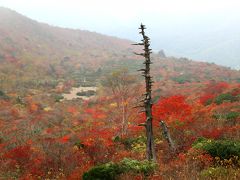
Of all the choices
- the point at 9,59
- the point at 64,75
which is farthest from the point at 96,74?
the point at 9,59

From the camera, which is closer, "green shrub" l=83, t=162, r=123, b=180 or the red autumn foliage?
"green shrub" l=83, t=162, r=123, b=180

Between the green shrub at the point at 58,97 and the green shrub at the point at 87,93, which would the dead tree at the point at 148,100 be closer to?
the green shrub at the point at 58,97

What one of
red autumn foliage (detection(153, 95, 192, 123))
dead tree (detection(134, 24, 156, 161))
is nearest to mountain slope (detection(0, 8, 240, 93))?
red autumn foliage (detection(153, 95, 192, 123))

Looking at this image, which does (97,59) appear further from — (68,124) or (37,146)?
(37,146)

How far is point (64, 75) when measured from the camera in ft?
258

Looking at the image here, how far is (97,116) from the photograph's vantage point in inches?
1586

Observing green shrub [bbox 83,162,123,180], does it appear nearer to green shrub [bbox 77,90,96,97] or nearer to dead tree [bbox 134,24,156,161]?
dead tree [bbox 134,24,156,161]

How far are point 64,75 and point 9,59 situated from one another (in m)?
12.6

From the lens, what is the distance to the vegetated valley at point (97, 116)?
39.1 feet

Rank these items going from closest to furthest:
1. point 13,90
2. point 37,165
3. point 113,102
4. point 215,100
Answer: point 37,165
point 215,100
point 113,102
point 13,90

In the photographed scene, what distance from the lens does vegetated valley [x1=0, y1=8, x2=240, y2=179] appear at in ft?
39.1

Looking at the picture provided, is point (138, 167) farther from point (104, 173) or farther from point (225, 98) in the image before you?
point (225, 98)

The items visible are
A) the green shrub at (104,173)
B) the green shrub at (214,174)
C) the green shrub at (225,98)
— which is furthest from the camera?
the green shrub at (225,98)

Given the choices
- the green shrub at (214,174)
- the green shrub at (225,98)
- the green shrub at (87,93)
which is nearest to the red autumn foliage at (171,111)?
the green shrub at (225,98)
